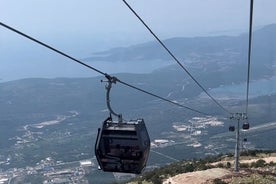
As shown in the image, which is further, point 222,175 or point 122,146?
point 222,175

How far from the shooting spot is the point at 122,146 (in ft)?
45.4

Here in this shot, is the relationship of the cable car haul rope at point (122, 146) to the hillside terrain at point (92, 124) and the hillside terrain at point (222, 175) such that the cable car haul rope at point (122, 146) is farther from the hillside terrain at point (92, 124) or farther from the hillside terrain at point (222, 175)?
the hillside terrain at point (92, 124)

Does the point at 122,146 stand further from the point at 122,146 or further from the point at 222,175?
the point at 222,175

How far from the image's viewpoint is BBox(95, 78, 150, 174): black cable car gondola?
13.6 m

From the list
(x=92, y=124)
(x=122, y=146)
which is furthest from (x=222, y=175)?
(x=92, y=124)

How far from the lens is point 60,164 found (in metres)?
99.2

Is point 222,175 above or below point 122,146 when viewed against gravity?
below

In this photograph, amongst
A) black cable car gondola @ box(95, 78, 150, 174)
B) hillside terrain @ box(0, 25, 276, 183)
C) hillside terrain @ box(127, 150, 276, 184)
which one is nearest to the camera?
black cable car gondola @ box(95, 78, 150, 174)

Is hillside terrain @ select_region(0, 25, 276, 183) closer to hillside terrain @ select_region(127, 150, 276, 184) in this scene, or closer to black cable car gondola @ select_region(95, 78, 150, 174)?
hillside terrain @ select_region(127, 150, 276, 184)

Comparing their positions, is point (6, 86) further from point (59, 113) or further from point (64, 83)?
point (59, 113)

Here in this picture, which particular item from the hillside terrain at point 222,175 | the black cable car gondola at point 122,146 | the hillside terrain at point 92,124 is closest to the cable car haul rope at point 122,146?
the black cable car gondola at point 122,146

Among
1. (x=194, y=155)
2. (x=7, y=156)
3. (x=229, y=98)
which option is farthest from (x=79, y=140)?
(x=229, y=98)

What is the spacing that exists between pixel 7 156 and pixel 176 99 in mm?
73256

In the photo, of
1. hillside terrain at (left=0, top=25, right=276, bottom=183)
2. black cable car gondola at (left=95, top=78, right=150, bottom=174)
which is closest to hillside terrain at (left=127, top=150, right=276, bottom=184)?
black cable car gondola at (left=95, top=78, right=150, bottom=174)
